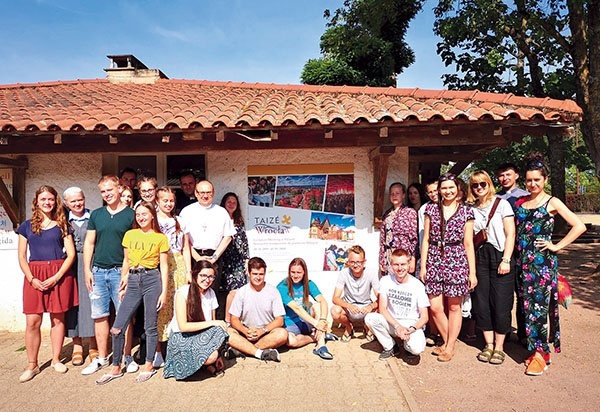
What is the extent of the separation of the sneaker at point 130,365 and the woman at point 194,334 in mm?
373

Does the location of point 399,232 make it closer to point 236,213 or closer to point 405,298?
point 405,298

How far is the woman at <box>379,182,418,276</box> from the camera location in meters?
4.54

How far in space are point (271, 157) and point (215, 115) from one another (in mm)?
931

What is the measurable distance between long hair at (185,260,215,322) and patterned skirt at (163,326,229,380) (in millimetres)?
160

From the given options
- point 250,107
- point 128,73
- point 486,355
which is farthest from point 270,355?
point 128,73

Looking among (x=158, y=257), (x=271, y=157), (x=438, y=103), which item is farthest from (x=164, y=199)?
(x=438, y=103)

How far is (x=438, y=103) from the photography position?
504cm

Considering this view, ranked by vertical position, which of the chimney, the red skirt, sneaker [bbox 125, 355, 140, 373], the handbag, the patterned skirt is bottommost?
sneaker [bbox 125, 355, 140, 373]

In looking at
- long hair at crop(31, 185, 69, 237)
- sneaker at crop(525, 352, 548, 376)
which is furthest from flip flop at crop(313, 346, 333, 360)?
long hair at crop(31, 185, 69, 237)

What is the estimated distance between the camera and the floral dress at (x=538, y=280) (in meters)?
3.71

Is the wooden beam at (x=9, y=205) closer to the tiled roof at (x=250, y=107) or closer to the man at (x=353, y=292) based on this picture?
the tiled roof at (x=250, y=107)

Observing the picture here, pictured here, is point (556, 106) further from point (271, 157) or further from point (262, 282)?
point (262, 282)

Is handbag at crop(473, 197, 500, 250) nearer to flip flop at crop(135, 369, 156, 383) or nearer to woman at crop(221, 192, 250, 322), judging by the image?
woman at crop(221, 192, 250, 322)

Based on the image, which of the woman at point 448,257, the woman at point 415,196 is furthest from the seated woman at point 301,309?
the woman at point 415,196
